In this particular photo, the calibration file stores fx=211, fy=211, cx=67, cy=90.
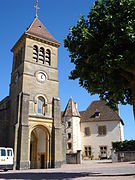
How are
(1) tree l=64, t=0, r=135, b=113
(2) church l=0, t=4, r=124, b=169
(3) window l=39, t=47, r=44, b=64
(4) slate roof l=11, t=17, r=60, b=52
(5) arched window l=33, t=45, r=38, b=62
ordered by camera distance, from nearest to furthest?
(1) tree l=64, t=0, r=135, b=113 → (2) church l=0, t=4, r=124, b=169 → (5) arched window l=33, t=45, r=38, b=62 → (4) slate roof l=11, t=17, r=60, b=52 → (3) window l=39, t=47, r=44, b=64

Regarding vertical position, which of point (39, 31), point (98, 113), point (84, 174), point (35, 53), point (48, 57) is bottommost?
point (84, 174)

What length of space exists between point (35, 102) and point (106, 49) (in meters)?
16.3

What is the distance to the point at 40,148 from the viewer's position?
91.5ft

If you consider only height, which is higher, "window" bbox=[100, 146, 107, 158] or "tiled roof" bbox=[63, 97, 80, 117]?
"tiled roof" bbox=[63, 97, 80, 117]

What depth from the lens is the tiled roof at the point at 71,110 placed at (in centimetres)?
4202

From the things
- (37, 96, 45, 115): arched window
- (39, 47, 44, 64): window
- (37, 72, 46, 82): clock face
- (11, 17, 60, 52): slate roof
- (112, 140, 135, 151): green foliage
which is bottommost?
(112, 140, 135, 151): green foliage

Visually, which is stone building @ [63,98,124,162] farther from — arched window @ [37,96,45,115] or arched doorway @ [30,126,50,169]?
arched window @ [37,96,45,115]

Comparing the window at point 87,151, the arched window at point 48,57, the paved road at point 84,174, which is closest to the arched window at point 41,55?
the arched window at point 48,57

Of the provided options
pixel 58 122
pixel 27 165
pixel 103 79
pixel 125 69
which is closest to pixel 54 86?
pixel 58 122

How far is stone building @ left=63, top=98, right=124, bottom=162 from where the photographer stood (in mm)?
40719

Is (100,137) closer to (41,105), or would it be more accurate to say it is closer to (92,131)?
(92,131)

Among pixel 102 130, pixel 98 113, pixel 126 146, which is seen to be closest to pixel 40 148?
pixel 126 146

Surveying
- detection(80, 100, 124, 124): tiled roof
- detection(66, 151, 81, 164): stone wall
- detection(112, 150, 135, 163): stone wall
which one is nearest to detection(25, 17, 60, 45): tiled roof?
→ detection(66, 151, 81, 164): stone wall

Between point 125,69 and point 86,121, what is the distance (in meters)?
31.9
